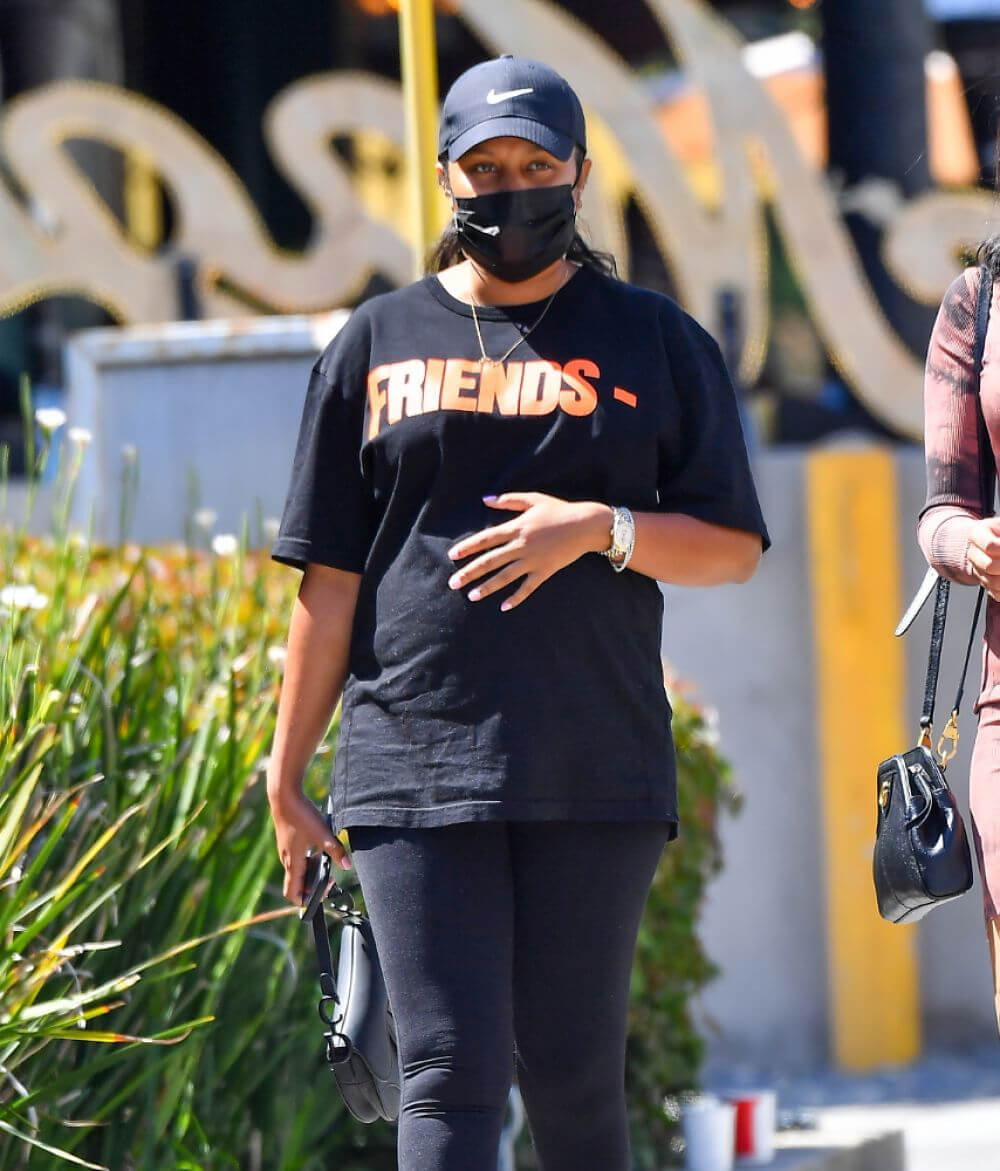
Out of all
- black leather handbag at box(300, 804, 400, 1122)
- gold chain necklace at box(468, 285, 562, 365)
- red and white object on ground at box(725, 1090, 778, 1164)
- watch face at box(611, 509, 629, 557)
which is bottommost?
red and white object on ground at box(725, 1090, 778, 1164)

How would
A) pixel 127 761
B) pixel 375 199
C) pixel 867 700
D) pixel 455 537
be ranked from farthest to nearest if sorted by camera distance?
pixel 375 199 → pixel 867 700 → pixel 127 761 → pixel 455 537

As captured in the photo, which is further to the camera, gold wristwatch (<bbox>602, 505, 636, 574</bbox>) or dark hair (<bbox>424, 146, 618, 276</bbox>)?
dark hair (<bbox>424, 146, 618, 276</bbox>)

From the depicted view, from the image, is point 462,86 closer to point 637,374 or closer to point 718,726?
point 637,374

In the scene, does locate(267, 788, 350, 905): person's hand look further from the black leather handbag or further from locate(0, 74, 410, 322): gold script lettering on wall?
locate(0, 74, 410, 322): gold script lettering on wall

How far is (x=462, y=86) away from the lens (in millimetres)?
2783

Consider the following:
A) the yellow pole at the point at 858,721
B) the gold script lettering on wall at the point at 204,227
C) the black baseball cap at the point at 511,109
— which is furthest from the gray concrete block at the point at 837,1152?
the gold script lettering on wall at the point at 204,227

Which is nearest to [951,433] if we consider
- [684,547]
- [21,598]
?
[684,547]

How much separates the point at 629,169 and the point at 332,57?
172 inches

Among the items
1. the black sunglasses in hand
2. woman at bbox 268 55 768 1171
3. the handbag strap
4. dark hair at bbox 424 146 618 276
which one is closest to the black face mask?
woman at bbox 268 55 768 1171

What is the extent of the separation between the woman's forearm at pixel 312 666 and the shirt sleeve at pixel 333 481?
38mm

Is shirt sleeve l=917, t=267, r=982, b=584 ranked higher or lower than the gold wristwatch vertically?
higher

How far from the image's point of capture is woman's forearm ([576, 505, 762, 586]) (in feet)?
8.75

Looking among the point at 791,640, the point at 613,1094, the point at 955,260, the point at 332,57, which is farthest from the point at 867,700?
the point at 332,57

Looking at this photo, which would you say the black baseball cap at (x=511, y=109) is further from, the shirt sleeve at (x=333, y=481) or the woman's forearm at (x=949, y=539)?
the woman's forearm at (x=949, y=539)
